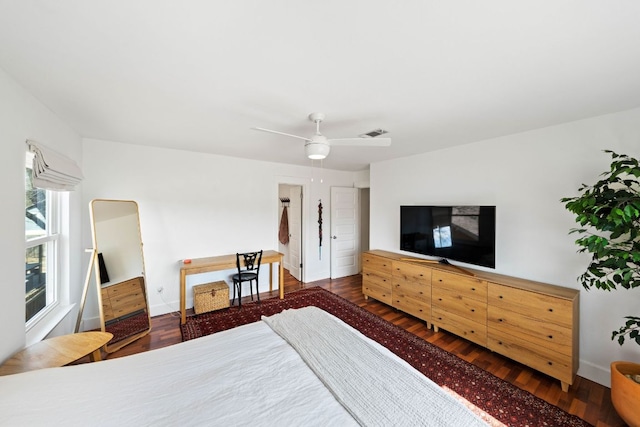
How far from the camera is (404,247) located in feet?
11.8

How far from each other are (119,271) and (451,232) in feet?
13.2

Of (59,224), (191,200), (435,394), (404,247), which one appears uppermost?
(191,200)

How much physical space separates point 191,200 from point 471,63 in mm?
3649

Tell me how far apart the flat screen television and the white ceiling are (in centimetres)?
103

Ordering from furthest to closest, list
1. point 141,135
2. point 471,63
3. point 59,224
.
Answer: point 141,135, point 59,224, point 471,63

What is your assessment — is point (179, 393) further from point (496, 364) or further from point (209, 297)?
point (496, 364)

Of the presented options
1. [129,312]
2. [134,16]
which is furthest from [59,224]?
[134,16]

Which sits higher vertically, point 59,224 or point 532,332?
point 59,224

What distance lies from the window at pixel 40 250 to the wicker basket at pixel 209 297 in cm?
136

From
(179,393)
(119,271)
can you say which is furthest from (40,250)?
(179,393)

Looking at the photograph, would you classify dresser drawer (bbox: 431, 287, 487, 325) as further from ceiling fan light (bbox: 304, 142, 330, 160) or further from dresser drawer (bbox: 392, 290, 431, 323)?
ceiling fan light (bbox: 304, 142, 330, 160)

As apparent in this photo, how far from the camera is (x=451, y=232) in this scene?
9.70ft

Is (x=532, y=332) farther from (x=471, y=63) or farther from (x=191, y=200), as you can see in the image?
(x=191, y=200)

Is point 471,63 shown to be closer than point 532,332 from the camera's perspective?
Yes
